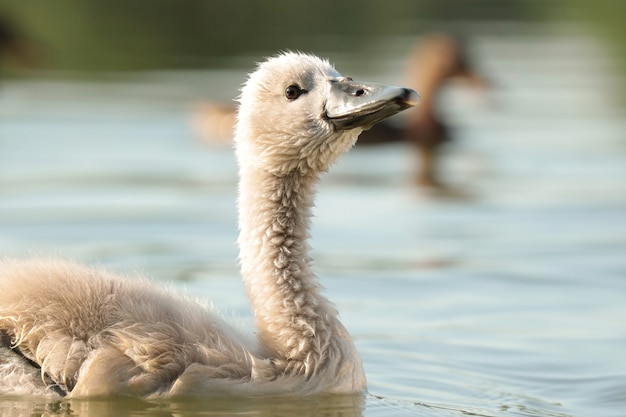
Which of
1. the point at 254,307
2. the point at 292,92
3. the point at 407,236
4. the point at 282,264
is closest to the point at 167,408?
the point at 254,307

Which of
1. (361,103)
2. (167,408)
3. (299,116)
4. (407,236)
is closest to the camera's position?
(167,408)

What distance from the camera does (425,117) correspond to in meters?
19.5

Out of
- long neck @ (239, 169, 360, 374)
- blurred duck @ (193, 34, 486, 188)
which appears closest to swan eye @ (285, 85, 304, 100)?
long neck @ (239, 169, 360, 374)

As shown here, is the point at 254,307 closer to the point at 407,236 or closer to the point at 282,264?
the point at 282,264

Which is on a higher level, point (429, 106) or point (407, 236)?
point (429, 106)

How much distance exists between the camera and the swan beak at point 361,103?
7.13 meters

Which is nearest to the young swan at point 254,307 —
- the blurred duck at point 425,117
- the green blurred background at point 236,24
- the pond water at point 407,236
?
the pond water at point 407,236

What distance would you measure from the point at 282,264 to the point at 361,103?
0.91 m

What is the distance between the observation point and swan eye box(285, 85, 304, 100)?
7410 mm

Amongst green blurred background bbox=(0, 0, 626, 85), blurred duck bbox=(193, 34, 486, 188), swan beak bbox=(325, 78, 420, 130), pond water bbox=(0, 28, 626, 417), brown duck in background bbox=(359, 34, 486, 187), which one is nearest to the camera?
swan beak bbox=(325, 78, 420, 130)

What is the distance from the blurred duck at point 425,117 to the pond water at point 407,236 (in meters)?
0.23

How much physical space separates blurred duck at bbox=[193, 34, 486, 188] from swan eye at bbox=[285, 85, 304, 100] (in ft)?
26.2

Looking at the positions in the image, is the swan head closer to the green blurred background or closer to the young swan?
the young swan

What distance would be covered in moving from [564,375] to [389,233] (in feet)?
14.3
